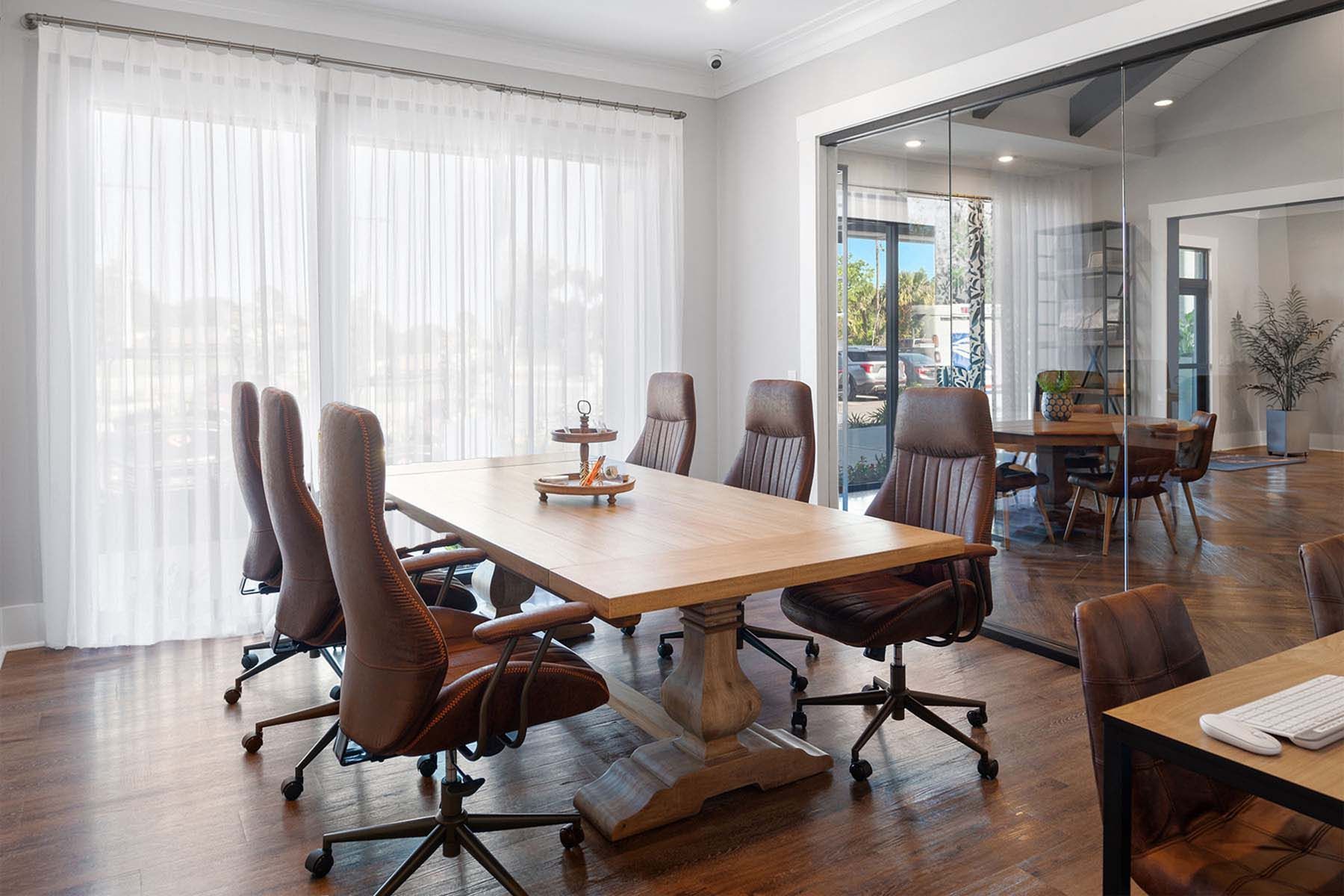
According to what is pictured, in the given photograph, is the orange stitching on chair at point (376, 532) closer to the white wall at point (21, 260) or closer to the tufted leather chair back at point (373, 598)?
the tufted leather chair back at point (373, 598)

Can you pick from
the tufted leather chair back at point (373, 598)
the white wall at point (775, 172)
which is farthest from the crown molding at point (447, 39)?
the tufted leather chair back at point (373, 598)

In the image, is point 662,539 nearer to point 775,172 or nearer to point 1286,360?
point 1286,360

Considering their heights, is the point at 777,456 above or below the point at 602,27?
below

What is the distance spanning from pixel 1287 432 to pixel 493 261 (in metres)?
3.59

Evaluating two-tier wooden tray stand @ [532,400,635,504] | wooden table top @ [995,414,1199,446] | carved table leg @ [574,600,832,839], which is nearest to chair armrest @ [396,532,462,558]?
two-tier wooden tray stand @ [532,400,635,504]

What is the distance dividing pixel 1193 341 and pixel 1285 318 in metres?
0.28

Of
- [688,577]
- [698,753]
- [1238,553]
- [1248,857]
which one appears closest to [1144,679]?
[1248,857]

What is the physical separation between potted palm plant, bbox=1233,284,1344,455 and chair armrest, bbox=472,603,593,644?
2.50 metres

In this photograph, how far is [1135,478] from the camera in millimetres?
3535

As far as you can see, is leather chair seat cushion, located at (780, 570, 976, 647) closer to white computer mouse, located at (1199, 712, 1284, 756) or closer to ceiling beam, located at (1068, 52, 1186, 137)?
white computer mouse, located at (1199, 712, 1284, 756)

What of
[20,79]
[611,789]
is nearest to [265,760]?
[611,789]

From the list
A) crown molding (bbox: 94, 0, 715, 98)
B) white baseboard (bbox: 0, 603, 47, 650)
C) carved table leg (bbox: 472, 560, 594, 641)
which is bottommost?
white baseboard (bbox: 0, 603, 47, 650)

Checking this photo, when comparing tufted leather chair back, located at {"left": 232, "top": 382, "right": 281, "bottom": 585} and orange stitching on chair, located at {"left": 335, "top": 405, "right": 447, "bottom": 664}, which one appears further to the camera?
tufted leather chair back, located at {"left": 232, "top": 382, "right": 281, "bottom": 585}

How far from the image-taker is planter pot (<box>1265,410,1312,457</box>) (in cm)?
306
